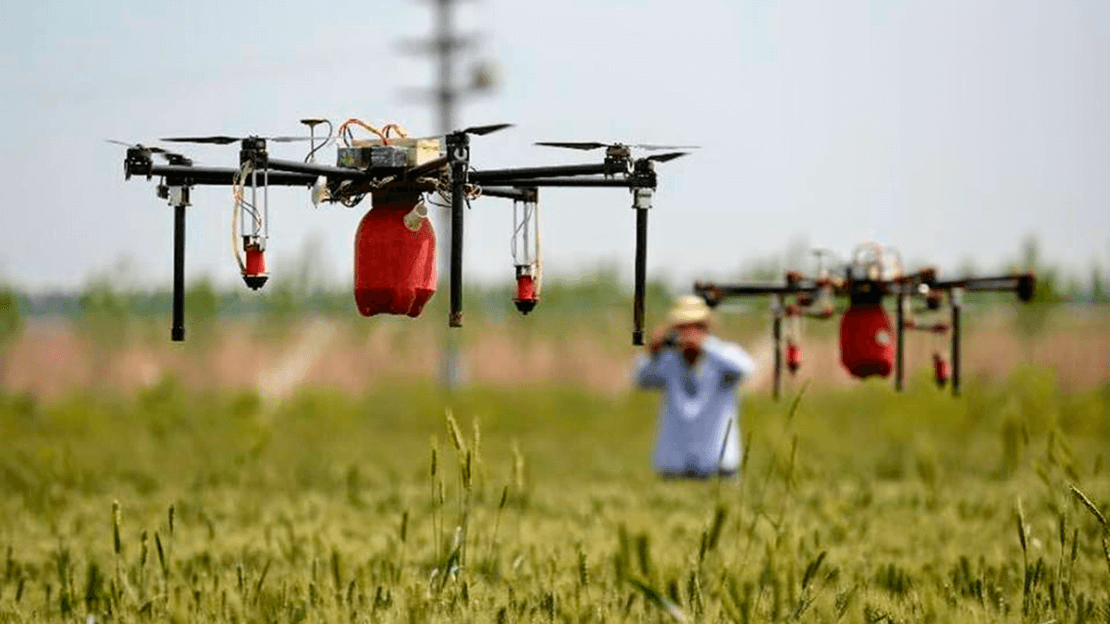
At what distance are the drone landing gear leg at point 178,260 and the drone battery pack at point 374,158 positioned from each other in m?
0.50

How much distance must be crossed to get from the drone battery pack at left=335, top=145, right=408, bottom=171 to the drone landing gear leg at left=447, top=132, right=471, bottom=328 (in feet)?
1.04

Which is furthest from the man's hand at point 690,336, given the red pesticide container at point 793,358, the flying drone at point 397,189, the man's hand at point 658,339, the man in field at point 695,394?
the flying drone at point 397,189

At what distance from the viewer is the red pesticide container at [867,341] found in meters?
7.68

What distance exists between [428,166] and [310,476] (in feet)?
29.4

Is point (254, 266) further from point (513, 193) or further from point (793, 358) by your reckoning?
point (793, 358)

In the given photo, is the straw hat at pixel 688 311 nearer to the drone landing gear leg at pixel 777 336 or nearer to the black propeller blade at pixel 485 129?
the drone landing gear leg at pixel 777 336

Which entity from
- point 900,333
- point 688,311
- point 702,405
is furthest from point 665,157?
point 702,405

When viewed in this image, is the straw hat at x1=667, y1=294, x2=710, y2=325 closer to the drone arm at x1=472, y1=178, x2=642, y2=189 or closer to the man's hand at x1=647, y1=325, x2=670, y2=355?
the man's hand at x1=647, y1=325, x2=670, y2=355

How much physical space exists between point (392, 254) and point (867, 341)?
307 centimetres

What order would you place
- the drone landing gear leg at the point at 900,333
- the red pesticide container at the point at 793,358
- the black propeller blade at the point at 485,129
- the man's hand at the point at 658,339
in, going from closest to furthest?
the black propeller blade at the point at 485,129
the drone landing gear leg at the point at 900,333
the red pesticide container at the point at 793,358
the man's hand at the point at 658,339

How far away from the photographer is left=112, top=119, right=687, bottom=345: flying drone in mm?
4707

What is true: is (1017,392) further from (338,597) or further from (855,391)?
(338,597)

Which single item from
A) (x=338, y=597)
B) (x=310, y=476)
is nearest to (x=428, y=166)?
(x=338, y=597)

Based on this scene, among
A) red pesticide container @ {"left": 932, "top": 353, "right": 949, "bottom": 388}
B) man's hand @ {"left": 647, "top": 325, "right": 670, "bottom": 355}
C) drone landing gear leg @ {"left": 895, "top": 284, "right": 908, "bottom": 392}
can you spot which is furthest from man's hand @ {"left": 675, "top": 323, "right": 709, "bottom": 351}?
drone landing gear leg @ {"left": 895, "top": 284, "right": 908, "bottom": 392}
